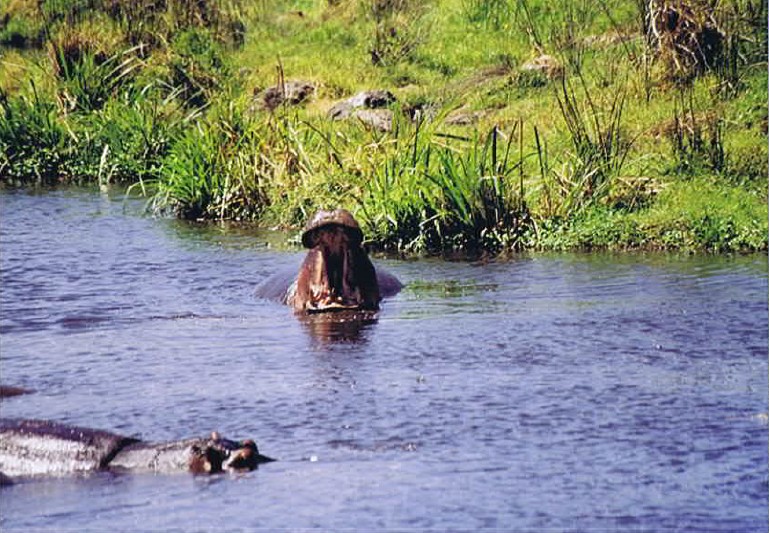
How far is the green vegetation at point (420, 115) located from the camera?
1316 centimetres

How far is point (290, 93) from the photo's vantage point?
18.2 metres

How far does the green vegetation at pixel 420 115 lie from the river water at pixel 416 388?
71cm

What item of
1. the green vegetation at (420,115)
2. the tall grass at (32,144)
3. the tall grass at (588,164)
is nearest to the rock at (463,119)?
the green vegetation at (420,115)

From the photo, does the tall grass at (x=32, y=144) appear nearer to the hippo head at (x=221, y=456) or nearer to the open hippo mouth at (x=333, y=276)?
the open hippo mouth at (x=333, y=276)

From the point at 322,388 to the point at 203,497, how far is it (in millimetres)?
2125

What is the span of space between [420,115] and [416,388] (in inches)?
258

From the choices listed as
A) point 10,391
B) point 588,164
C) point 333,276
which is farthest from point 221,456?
point 588,164

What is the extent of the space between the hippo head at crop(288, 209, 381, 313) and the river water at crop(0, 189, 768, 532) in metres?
0.19

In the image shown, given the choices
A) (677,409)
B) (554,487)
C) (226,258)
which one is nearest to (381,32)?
(226,258)

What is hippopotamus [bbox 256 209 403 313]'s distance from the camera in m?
10.9

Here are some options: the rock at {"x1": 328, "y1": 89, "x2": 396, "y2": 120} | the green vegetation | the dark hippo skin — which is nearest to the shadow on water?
the dark hippo skin

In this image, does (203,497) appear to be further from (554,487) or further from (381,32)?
(381,32)

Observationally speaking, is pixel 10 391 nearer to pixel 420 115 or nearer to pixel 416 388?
pixel 416 388

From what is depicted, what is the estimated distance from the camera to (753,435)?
7.54 m
